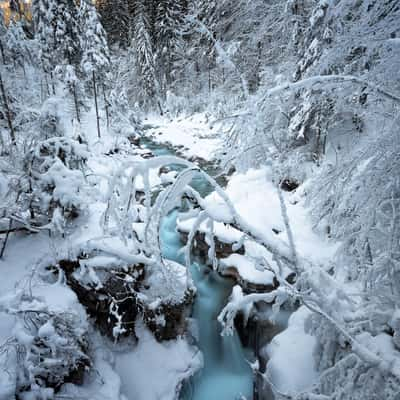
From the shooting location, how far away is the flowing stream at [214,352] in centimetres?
535

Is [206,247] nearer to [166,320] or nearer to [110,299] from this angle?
[166,320]

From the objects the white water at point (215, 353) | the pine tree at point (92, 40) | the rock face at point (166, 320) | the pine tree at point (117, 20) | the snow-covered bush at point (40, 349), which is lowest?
the white water at point (215, 353)

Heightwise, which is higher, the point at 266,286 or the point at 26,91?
the point at 26,91

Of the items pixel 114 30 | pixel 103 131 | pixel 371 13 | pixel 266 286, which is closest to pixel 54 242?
pixel 266 286

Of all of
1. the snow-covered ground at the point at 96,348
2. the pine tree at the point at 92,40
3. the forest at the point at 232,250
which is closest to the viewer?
the forest at the point at 232,250

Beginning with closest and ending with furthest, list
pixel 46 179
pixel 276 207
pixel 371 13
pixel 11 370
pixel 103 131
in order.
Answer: pixel 371 13 < pixel 11 370 < pixel 46 179 < pixel 276 207 < pixel 103 131

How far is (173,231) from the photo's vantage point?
948 cm

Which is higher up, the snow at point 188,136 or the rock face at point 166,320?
the rock face at point 166,320

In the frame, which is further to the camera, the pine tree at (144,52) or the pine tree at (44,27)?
the pine tree at (144,52)

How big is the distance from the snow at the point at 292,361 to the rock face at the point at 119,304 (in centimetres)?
213

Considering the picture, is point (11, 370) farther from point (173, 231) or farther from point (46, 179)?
point (173, 231)

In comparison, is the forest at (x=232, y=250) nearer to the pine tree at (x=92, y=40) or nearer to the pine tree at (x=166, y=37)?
the pine tree at (x=92, y=40)

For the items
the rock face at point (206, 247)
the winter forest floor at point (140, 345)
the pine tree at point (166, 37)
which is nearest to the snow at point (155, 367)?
the winter forest floor at point (140, 345)

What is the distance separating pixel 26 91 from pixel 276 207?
15747mm
